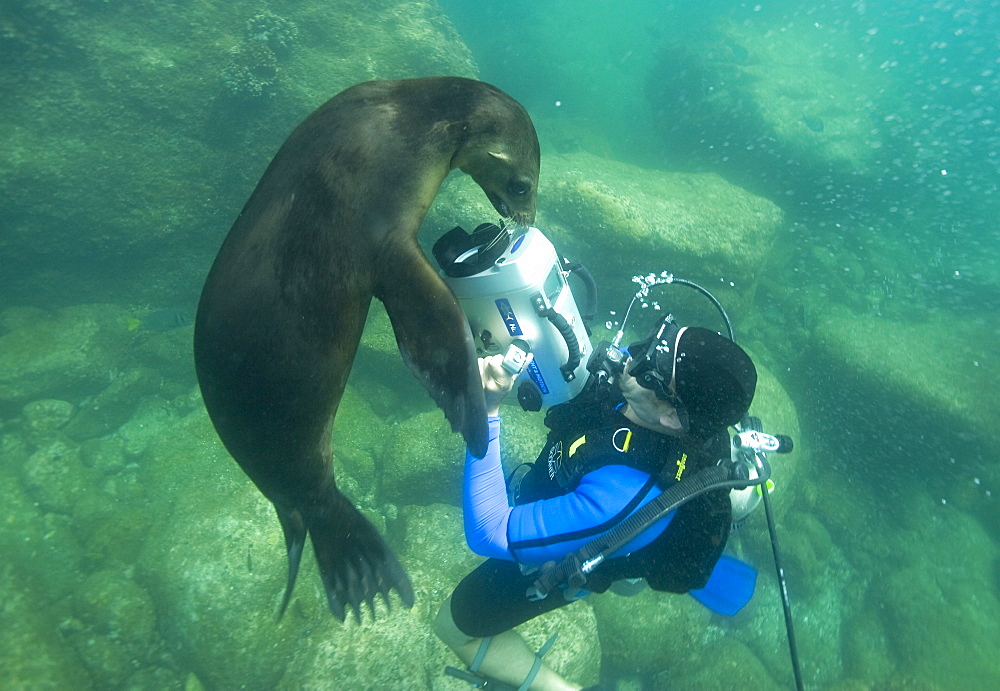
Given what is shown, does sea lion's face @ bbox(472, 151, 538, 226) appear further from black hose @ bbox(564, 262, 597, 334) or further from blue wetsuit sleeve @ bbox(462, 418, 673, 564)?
blue wetsuit sleeve @ bbox(462, 418, 673, 564)

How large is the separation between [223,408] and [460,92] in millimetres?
1461

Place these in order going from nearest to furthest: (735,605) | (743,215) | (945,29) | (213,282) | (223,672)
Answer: (213,282) → (735,605) → (223,672) → (743,215) → (945,29)

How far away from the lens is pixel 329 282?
1665 millimetres

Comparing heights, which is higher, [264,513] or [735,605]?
[735,605]

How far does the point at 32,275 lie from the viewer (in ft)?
26.4

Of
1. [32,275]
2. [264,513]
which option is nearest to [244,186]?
[32,275]

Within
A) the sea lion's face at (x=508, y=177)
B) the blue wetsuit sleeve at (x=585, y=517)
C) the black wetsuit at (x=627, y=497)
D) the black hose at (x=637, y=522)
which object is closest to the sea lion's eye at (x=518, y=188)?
the sea lion's face at (x=508, y=177)

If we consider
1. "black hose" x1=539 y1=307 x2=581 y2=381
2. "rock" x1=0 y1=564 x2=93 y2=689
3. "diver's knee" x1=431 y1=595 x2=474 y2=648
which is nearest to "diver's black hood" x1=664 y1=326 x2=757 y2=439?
"black hose" x1=539 y1=307 x2=581 y2=381

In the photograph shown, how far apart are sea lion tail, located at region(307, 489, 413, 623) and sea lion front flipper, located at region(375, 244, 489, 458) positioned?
88 cm

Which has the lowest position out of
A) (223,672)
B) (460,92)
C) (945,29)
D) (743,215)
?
(223,672)

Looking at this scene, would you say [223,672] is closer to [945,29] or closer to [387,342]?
[387,342]

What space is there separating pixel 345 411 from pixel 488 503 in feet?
15.0

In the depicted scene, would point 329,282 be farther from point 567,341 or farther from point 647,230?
point 647,230

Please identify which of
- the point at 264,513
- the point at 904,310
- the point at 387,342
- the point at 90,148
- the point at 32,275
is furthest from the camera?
the point at 904,310
